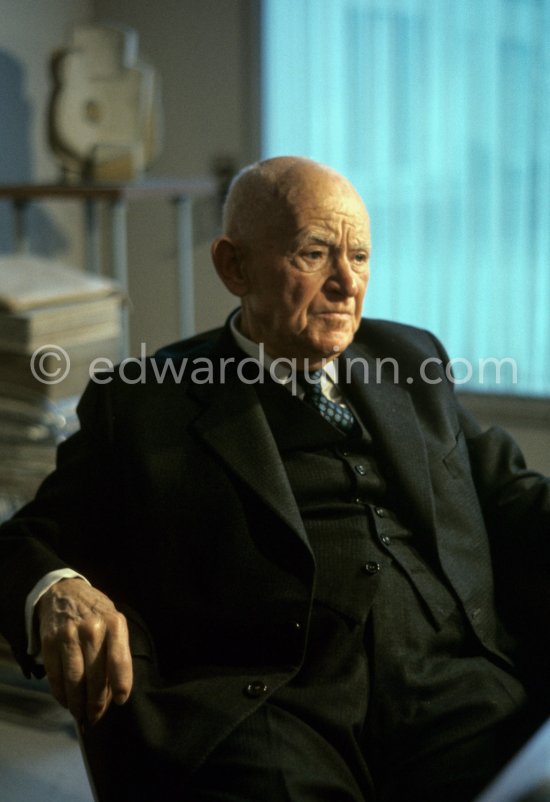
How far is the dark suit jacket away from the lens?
4.32ft

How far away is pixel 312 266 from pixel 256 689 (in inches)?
22.4

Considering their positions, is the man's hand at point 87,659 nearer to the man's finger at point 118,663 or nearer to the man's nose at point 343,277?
the man's finger at point 118,663

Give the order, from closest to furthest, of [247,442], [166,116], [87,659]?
[87,659], [247,442], [166,116]

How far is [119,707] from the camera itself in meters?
1.29

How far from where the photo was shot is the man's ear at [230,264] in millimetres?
1520

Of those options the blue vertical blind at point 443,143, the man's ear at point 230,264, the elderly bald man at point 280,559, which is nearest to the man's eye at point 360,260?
the elderly bald man at point 280,559

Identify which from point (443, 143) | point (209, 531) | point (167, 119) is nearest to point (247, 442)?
point (209, 531)

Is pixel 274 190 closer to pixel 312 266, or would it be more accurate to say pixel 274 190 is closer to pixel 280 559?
pixel 312 266

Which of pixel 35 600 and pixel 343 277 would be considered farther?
pixel 343 277

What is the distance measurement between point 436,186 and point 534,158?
0.36m

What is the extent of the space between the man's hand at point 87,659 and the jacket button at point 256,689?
17cm

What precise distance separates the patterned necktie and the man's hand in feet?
1.52

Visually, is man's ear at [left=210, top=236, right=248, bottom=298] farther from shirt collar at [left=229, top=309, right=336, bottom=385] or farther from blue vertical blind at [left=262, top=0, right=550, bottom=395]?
blue vertical blind at [left=262, top=0, right=550, bottom=395]

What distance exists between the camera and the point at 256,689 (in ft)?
4.30
